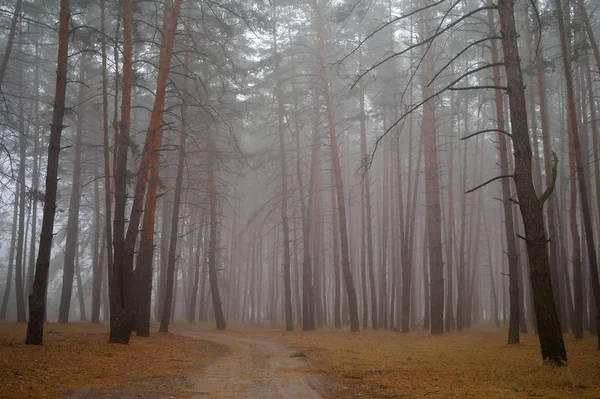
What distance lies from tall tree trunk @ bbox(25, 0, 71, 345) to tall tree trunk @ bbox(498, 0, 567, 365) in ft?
33.7

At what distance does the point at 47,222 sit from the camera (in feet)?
35.2

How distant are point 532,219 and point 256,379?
5580 millimetres

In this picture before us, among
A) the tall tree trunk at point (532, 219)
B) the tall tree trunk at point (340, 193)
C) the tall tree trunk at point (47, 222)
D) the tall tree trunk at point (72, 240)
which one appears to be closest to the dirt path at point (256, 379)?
the tall tree trunk at point (532, 219)

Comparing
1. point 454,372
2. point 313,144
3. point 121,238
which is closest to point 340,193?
point 313,144

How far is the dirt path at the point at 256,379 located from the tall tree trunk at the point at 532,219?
158 inches

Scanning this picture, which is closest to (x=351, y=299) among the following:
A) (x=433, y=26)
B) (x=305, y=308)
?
(x=305, y=308)

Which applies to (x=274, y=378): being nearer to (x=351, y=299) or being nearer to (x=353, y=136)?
(x=351, y=299)

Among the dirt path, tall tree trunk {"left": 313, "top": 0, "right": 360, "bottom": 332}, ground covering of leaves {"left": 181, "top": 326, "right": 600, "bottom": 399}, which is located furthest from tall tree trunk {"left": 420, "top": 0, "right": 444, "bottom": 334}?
the dirt path

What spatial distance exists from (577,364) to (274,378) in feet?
19.5

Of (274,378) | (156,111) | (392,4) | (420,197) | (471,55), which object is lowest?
(274,378)

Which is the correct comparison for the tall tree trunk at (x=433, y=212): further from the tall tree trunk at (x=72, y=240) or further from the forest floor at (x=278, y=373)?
the tall tree trunk at (x=72, y=240)

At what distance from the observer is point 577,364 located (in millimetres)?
8641

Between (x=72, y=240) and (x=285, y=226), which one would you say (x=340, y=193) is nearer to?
(x=285, y=226)

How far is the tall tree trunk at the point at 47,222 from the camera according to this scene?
10305mm
